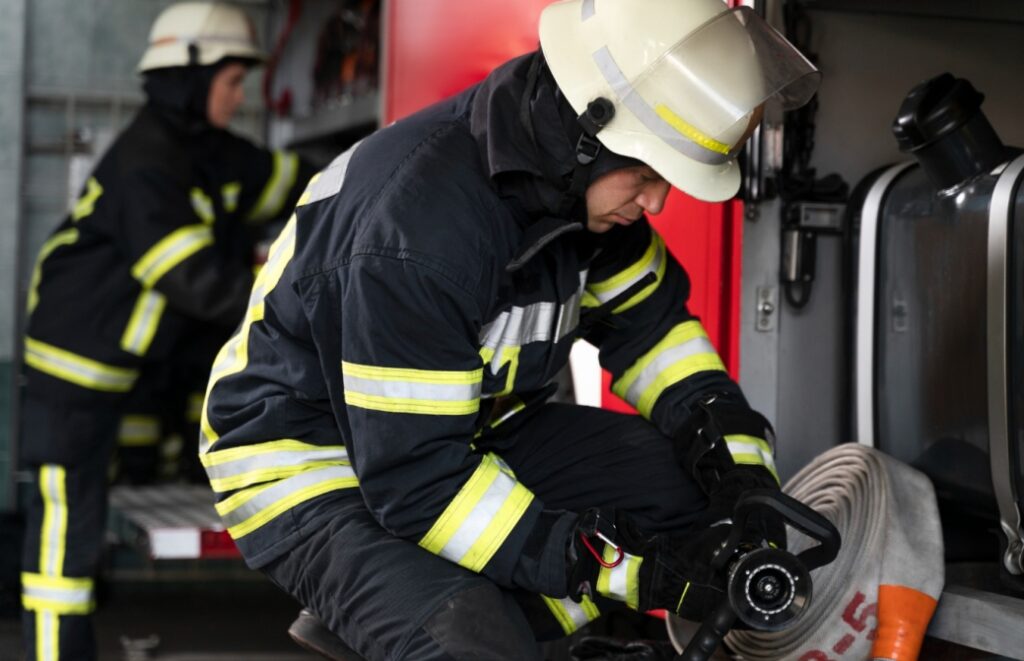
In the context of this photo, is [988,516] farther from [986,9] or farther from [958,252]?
[986,9]

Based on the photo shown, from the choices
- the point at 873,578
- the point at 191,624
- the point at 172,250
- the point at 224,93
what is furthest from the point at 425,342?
the point at 191,624

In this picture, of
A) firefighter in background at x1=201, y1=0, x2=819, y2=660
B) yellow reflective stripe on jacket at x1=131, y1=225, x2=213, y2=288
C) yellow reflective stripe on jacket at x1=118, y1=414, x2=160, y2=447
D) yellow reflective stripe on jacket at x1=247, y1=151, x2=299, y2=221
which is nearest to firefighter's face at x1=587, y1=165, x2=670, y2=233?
firefighter in background at x1=201, y1=0, x2=819, y2=660

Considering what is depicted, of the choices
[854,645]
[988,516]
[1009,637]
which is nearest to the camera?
[1009,637]

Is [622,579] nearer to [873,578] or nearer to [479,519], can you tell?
[479,519]

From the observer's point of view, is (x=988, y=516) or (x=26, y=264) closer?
(x=988, y=516)

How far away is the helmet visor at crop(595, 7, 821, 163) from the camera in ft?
6.56

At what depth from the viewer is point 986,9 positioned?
2664 millimetres

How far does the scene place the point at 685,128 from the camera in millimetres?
2014

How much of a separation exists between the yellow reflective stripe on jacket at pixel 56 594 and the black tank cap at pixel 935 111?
A: 7.79ft

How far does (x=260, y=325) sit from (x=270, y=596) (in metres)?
2.83

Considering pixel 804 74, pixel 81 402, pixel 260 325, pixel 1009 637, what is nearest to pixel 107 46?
pixel 81 402

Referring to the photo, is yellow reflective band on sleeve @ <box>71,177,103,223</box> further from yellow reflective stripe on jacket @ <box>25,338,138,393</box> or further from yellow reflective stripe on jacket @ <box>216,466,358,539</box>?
yellow reflective stripe on jacket @ <box>216,466,358,539</box>

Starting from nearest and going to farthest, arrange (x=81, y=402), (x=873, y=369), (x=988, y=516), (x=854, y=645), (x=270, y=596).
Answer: (x=854, y=645) → (x=988, y=516) → (x=873, y=369) → (x=81, y=402) → (x=270, y=596)

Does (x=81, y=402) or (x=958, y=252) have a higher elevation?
(x=958, y=252)
